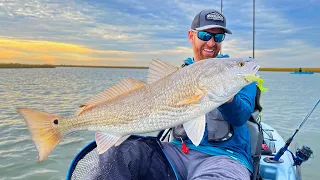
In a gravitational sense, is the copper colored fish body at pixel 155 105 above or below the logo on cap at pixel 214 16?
below

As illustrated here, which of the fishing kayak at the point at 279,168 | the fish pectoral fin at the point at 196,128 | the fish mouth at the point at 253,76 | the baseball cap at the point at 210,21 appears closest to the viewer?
the fish mouth at the point at 253,76

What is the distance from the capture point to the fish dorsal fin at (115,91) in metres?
2.74

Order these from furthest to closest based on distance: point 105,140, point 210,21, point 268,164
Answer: point 268,164
point 210,21
point 105,140

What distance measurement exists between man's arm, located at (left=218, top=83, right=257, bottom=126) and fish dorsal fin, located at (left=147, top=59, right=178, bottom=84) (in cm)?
62

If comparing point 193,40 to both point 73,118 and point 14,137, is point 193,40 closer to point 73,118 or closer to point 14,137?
point 73,118

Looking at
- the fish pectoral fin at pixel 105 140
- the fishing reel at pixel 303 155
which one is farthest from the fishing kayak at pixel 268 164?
the fish pectoral fin at pixel 105 140

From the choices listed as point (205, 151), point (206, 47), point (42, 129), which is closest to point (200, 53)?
point (206, 47)

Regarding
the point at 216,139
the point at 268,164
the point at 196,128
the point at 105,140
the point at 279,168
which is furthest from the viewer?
the point at 268,164

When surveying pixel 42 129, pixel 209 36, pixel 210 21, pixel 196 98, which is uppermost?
pixel 210 21

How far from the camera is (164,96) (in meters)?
2.57

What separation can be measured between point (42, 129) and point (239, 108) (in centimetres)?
173

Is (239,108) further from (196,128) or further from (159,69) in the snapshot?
(159,69)

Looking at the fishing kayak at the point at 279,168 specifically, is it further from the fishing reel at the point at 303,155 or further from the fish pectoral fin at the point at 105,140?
the fish pectoral fin at the point at 105,140

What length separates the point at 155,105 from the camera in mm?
2562
